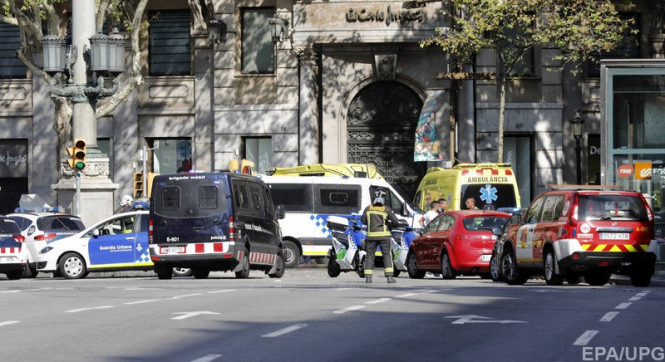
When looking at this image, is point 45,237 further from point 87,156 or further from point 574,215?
point 574,215

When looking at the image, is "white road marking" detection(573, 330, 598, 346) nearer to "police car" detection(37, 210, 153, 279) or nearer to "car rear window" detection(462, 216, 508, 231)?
"car rear window" detection(462, 216, 508, 231)

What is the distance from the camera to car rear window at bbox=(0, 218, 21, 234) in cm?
3322

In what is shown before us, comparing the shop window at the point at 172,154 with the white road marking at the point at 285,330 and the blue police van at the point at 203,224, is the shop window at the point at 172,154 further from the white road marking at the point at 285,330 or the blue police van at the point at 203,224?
the white road marking at the point at 285,330

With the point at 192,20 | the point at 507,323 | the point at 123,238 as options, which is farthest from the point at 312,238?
the point at 507,323

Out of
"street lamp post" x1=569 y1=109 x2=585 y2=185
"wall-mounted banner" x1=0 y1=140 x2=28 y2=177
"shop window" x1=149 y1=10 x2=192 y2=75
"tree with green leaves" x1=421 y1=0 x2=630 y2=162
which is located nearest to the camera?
"tree with green leaves" x1=421 y1=0 x2=630 y2=162

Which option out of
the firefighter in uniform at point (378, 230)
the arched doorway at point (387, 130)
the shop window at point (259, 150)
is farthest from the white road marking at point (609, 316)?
the shop window at point (259, 150)

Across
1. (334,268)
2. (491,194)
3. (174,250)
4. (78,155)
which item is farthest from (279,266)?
(491,194)

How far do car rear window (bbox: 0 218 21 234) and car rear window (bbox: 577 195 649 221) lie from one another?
43.0 feet

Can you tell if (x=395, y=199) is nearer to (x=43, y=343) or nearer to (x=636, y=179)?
(x=636, y=179)

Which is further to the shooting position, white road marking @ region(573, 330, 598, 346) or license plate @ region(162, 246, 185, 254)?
license plate @ region(162, 246, 185, 254)

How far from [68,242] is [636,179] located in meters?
11.8

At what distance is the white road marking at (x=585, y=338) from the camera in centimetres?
1364

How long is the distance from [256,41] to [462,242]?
17186 millimetres

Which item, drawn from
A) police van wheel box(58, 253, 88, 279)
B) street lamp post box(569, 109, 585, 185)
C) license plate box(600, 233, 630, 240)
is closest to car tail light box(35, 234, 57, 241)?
police van wheel box(58, 253, 88, 279)
